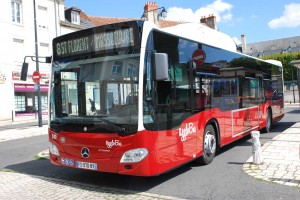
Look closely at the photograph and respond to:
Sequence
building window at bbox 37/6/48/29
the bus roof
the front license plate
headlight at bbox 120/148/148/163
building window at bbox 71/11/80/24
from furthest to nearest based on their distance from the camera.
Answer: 1. building window at bbox 71/11/80/24
2. building window at bbox 37/6/48/29
3. the bus roof
4. the front license plate
5. headlight at bbox 120/148/148/163

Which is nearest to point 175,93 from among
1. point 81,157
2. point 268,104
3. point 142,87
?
point 142,87

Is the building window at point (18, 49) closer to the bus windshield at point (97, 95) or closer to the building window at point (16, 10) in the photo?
the building window at point (16, 10)

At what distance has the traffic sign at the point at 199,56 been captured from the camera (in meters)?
7.37

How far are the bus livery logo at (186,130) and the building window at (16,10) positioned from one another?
26673 millimetres

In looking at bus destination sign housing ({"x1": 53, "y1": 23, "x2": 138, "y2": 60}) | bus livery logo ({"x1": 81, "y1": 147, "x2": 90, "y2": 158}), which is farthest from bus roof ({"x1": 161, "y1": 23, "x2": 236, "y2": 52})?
bus livery logo ({"x1": 81, "y1": 147, "x2": 90, "y2": 158})

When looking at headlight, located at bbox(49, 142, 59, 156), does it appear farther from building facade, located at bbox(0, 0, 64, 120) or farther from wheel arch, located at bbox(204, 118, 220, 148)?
building facade, located at bbox(0, 0, 64, 120)

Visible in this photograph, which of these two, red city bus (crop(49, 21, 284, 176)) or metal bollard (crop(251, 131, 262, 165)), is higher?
red city bus (crop(49, 21, 284, 176))

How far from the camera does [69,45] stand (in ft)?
21.8

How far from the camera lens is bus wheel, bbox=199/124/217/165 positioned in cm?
765

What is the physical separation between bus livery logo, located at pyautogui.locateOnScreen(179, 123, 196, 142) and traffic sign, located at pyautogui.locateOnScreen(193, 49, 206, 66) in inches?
53.0

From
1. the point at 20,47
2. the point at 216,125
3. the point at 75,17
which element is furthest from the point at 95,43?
the point at 75,17

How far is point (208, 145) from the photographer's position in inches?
306

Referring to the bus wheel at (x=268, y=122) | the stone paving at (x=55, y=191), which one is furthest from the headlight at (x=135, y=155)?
the bus wheel at (x=268, y=122)

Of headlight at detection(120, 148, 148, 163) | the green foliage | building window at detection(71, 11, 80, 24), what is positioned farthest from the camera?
the green foliage
